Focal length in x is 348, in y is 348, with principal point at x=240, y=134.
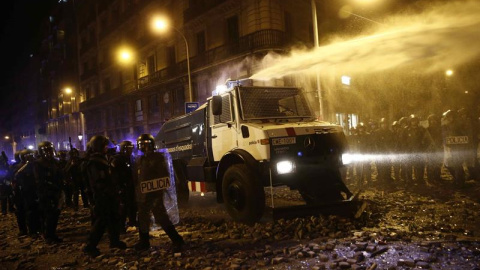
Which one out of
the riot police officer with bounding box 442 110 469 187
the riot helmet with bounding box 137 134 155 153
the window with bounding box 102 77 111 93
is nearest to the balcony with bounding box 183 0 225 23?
the window with bounding box 102 77 111 93

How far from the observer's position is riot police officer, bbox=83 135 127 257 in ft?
18.3

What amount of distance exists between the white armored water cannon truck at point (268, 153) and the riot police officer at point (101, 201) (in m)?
2.16

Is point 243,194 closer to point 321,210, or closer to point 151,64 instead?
point 321,210

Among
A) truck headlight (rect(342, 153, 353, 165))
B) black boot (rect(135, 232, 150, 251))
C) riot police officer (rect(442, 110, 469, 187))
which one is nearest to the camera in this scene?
black boot (rect(135, 232, 150, 251))

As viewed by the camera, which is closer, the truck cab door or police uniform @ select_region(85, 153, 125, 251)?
police uniform @ select_region(85, 153, 125, 251)

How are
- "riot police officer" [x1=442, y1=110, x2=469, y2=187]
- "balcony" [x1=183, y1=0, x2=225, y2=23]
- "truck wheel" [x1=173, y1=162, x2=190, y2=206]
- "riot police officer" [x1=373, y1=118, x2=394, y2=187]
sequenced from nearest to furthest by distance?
"riot police officer" [x1=442, y1=110, x2=469, y2=187], "truck wheel" [x1=173, y1=162, x2=190, y2=206], "riot police officer" [x1=373, y1=118, x2=394, y2=187], "balcony" [x1=183, y1=0, x2=225, y2=23]

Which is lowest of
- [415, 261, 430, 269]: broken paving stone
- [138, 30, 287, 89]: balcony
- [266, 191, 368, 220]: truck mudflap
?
[415, 261, 430, 269]: broken paving stone

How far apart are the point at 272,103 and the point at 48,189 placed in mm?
4772

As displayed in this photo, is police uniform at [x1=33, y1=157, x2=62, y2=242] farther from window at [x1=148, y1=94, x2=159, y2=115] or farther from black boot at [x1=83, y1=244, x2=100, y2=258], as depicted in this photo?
window at [x1=148, y1=94, x2=159, y2=115]

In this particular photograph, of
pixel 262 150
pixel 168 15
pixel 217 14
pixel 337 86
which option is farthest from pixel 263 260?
pixel 168 15

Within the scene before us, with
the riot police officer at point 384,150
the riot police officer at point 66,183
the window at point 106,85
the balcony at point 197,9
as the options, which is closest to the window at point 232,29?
the balcony at point 197,9

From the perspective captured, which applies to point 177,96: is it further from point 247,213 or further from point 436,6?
point 247,213

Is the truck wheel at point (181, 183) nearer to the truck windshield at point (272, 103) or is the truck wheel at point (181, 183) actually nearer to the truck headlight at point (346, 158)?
the truck windshield at point (272, 103)

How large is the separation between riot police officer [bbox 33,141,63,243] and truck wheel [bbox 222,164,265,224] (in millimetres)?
3248
